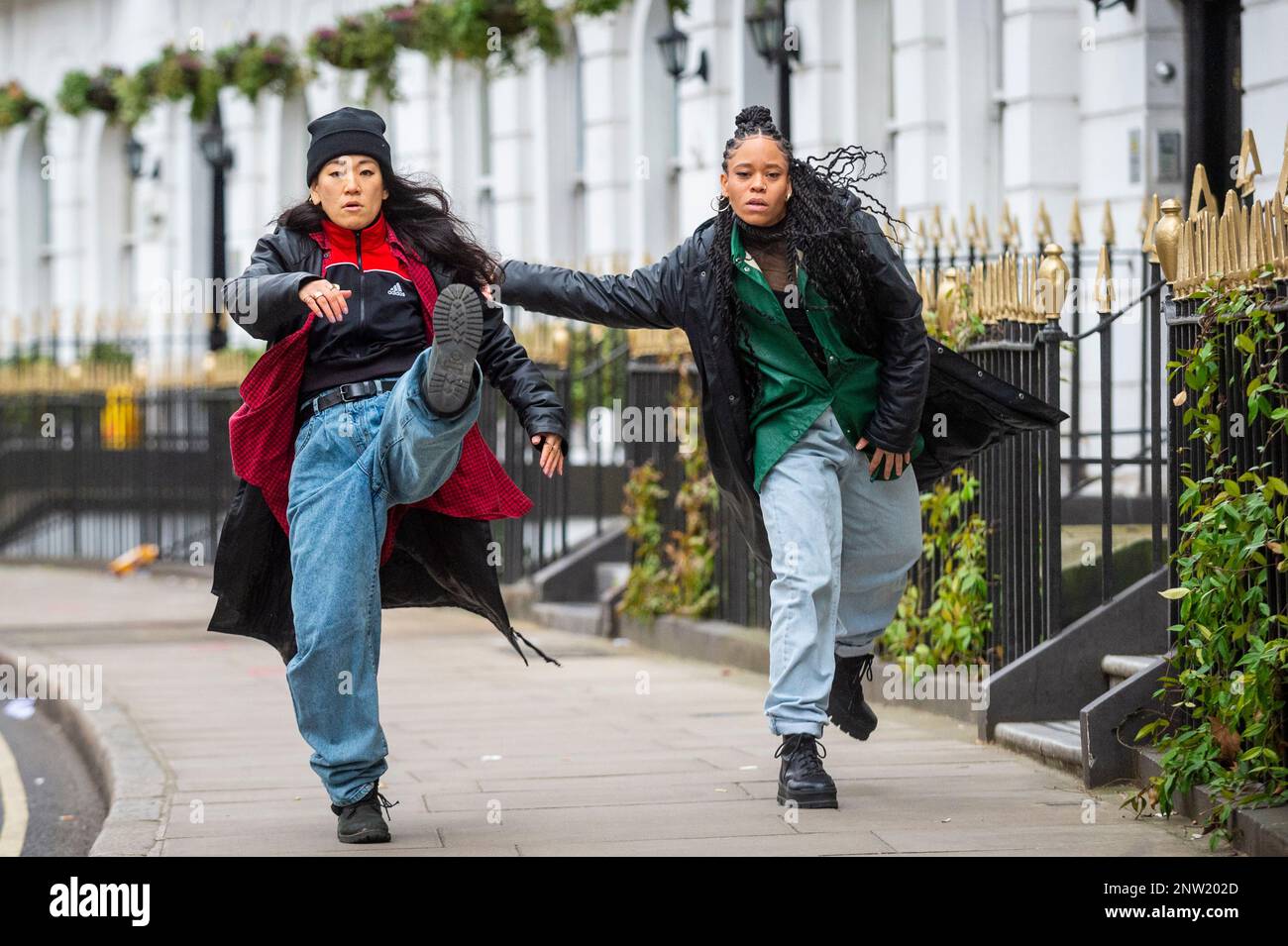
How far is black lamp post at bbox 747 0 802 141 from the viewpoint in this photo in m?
13.5

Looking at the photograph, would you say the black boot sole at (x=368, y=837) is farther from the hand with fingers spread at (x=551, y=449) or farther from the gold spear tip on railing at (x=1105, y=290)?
the gold spear tip on railing at (x=1105, y=290)

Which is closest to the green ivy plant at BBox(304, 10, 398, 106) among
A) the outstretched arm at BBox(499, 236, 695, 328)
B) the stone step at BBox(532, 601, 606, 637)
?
the stone step at BBox(532, 601, 606, 637)

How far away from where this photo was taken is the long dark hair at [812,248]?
615 cm

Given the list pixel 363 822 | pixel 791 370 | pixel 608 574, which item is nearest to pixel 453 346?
pixel 791 370

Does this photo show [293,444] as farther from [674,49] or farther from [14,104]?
[14,104]

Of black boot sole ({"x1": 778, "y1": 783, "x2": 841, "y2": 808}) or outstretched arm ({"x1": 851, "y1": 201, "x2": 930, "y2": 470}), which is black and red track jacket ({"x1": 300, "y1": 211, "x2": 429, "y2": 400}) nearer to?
outstretched arm ({"x1": 851, "y1": 201, "x2": 930, "y2": 470})

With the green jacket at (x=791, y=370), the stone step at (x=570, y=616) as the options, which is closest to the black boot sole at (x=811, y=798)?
the green jacket at (x=791, y=370)

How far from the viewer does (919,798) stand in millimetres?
6480

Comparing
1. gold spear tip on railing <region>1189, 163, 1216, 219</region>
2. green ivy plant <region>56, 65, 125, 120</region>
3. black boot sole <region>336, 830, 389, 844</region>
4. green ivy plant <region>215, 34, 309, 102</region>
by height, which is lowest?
black boot sole <region>336, 830, 389, 844</region>

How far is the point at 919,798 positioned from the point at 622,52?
14.2m

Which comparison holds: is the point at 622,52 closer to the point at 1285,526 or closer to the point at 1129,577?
the point at 1129,577

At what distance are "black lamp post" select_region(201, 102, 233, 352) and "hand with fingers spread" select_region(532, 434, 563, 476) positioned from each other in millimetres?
16229

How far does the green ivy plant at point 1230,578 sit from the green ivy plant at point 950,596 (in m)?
2.13
